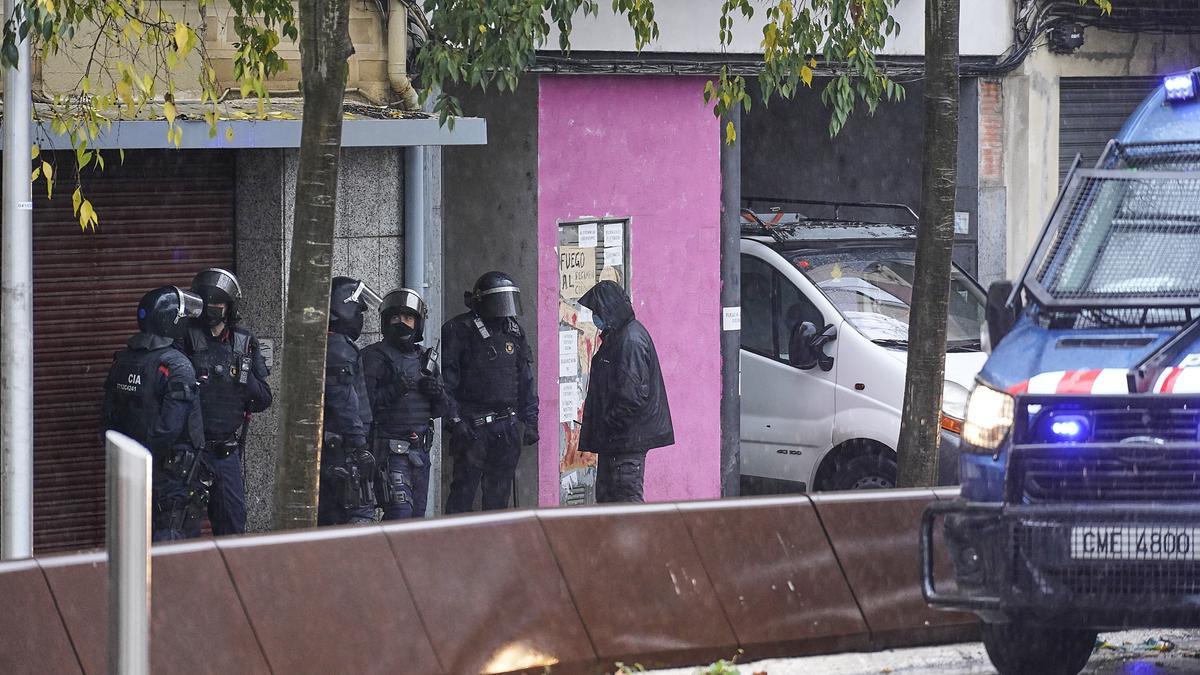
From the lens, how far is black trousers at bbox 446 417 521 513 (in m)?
11.7

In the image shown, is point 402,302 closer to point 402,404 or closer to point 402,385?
point 402,385

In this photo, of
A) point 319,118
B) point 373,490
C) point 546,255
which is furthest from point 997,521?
point 546,255

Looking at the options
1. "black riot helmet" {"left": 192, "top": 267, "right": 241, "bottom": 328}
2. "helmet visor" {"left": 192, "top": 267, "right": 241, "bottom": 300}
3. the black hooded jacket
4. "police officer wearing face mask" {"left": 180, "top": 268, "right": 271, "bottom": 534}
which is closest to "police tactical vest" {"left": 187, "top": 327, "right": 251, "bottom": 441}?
"police officer wearing face mask" {"left": 180, "top": 268, "right": 271, "bottom": 534}

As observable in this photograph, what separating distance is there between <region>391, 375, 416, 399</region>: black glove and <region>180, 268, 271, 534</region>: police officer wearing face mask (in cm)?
73

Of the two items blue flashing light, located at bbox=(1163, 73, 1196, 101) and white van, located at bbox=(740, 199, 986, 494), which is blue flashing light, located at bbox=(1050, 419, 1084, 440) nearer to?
blue flashing light, located at bbox=(1163, 73, 1196, 101)

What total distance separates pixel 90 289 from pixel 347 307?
179 centimetres

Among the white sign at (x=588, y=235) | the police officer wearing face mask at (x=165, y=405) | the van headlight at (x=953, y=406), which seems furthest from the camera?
the white sign at (x=588, y=235)

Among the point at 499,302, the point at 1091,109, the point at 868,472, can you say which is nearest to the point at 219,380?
the point at 499,302

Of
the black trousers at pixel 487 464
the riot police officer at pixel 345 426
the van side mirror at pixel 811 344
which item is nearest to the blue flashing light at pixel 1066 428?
the riot police officer at pixel 345 426

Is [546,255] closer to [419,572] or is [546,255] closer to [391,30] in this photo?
[391,30]

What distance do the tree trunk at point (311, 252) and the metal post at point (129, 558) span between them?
215 inches

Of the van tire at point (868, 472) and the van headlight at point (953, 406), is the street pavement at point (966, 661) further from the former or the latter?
the van tire at point (868, 472)

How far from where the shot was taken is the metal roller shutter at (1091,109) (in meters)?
17.1

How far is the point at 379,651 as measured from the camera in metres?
7.27
